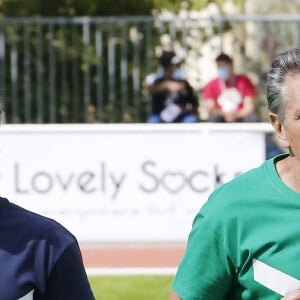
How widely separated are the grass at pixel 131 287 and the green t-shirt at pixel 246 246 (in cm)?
553

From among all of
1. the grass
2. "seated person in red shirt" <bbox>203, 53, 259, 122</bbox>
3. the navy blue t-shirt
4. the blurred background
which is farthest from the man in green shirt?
"seated person in red shirt" <bbox>203, 53, 259, 122</bbox>

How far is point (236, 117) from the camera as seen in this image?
13844mm

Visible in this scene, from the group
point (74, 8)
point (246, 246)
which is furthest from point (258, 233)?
point (74, 8)

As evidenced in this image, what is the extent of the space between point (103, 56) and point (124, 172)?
4766 millimetres

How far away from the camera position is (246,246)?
3.33 metres

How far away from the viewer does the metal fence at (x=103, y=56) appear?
16.0 meters

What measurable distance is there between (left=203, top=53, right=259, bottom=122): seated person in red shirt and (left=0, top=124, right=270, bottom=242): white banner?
1803 millimetres

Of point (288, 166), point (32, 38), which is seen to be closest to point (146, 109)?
point (32, 38)

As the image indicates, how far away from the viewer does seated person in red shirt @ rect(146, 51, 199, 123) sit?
13.9 metres

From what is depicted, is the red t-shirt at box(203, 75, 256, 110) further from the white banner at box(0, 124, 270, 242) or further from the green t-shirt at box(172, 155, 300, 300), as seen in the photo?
the green t-shirt at box(172, 155, 300, 300)

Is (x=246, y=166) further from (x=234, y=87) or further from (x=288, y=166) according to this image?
→ (x=288, y=166)

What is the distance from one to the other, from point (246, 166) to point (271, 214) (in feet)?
28.0

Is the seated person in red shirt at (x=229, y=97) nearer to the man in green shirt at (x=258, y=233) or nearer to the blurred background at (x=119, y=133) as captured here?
the blurred background at (x=119, y=133)

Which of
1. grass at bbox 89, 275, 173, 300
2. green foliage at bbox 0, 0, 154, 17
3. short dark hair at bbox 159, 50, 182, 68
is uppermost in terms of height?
green foliage at bbox 0, 0, 154, 17
